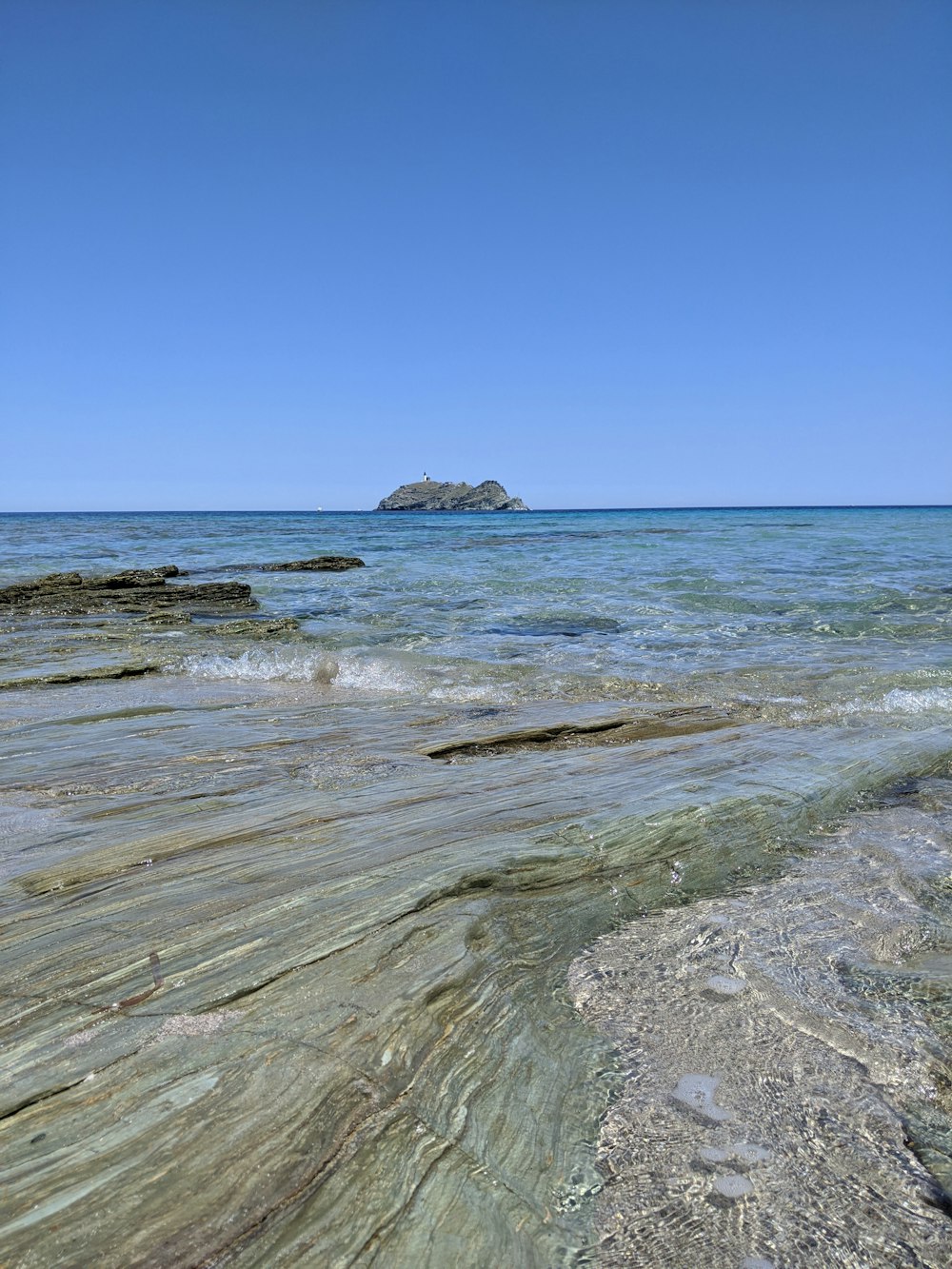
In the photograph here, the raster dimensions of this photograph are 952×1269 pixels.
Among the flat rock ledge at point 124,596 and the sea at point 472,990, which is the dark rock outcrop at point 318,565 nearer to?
the flat rock ledge at point 124,596

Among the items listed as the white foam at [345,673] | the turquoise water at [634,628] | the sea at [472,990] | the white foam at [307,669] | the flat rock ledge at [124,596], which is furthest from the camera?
the flat rock ledge at [124,596]

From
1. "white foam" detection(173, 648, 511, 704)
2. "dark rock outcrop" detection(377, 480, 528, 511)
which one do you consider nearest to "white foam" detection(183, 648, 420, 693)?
"white foam" detection(173, 648, 511, 704)

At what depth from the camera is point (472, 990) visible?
2191 millimetres

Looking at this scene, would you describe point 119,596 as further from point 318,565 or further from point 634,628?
point 634,628

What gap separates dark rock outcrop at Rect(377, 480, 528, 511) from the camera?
134875 millimetres

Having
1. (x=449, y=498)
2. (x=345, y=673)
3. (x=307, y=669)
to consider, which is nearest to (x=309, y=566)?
(x=307, y=669)

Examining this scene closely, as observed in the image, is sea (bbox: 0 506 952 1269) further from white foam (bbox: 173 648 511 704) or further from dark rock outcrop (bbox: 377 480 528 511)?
dark rock outcrop (bbox: 377 480 528 511)

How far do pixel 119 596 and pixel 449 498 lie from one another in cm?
13010

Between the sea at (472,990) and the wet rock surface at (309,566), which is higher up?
the sea at (472,990)

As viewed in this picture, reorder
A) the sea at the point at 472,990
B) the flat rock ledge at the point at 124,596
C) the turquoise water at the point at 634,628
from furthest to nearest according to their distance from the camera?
the flat rock ledge at the point at 124,596
the turquoise water at the point at 634,628
the sea at the point at 472,990

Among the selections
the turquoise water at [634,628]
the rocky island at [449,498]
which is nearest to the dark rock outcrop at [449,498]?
the rocky island at [449,498]

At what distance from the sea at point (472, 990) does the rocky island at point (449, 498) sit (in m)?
132

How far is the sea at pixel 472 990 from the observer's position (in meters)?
1.49

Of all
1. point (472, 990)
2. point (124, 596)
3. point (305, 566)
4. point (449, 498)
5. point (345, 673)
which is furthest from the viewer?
point (449, 498)
